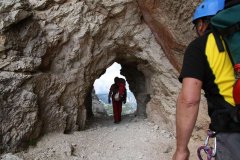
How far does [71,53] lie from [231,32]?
6.96 metres

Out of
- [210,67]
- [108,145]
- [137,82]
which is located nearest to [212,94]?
[210,67]

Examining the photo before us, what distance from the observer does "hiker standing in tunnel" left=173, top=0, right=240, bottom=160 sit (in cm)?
223

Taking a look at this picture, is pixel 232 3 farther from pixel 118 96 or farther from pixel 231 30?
pixel 118 96

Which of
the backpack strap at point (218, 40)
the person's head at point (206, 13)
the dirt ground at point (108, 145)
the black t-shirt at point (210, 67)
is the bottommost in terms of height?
the dirt ground at point (108, 145)

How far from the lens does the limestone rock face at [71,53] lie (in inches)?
296

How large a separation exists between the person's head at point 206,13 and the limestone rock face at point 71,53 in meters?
4.76

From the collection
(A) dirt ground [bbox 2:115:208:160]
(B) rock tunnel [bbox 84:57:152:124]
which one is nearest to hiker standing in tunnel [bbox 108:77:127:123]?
(B) rock tunnel [bbox 84:57:152:124]

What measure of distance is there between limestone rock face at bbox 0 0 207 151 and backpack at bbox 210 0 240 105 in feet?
17.0

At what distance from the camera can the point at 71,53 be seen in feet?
28.7

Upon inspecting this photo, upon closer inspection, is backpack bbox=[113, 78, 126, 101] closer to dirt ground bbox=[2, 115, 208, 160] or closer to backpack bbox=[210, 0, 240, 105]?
dirt ground bbox=[2, 115, 208, 160]

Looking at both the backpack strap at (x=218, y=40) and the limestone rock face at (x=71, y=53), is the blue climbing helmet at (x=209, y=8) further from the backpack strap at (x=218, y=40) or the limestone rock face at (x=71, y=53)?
the limestone rock face at (x=71, y=53)

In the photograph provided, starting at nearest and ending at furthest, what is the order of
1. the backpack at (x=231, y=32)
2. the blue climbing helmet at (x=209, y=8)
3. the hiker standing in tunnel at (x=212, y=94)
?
the backpack at (x=231, y=32), the hiker standing in tunnel at (x=212, y=94), the blue climbing helmet at (x=209, y=8)

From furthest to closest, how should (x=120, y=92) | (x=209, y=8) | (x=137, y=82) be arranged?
(x=137, y=82), (x=120, y=92), (x=209, y=8)

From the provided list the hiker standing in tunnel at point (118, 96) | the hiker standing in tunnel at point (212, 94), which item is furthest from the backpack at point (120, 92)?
the hiker standing in tunnel at point (212, 94)
